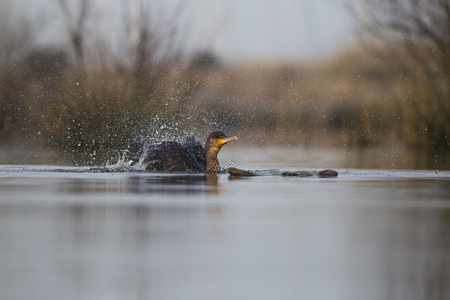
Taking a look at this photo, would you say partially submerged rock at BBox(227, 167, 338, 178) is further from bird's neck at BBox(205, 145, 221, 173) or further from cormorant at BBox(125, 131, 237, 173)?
bird's neck at BBox(205, 145, 221, 173)

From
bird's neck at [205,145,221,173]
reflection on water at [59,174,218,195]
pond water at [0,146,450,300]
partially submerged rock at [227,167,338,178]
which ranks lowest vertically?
pond water at [0,146,450,300]

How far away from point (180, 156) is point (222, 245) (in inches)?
278

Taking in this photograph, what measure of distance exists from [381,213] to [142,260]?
218 centimetres

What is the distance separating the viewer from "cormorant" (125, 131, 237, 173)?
10.1m

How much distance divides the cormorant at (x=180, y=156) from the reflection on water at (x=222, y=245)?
389 centimetres

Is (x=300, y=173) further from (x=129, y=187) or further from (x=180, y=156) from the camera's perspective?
(x=129, y=187)

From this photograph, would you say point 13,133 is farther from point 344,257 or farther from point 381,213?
point 344,257

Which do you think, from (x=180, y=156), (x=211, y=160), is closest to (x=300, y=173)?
(x=211, y=160)

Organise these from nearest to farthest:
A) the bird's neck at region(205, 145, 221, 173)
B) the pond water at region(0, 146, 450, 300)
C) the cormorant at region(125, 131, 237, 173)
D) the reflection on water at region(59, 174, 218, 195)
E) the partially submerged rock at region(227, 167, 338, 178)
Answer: the pond water at region(0, 146, 450, 300) → the reflection on water at region(59, 174, 218, 195) → the partially submerged rock at region(227, 167, 338, 178) → the cormorant at region(125, 131, 237, 173) → the bird's neck at region(205, 145, 221, 173)

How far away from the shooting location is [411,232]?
366 centimetres

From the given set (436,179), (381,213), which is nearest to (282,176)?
(436,179)

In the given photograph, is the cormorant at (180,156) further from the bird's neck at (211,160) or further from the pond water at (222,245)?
the pond water at (222,245)

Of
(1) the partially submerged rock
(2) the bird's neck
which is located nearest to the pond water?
(1) the partially submerged rock

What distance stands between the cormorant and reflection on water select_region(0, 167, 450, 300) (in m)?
3.89
